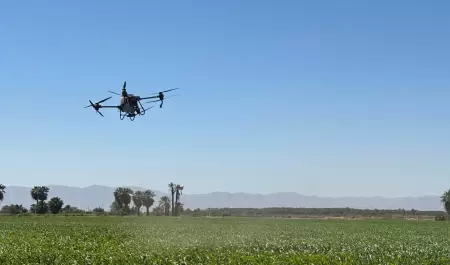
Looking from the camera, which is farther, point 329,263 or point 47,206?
point 47,206

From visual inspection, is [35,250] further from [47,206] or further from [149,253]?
[47,206]

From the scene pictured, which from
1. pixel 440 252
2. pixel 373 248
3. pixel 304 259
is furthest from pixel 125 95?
pixel 440 252

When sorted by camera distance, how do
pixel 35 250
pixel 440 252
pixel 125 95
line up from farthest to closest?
pixel 440 252 → pixel 35 250 → pixel 125 95

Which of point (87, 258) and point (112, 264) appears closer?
point (112, 264)

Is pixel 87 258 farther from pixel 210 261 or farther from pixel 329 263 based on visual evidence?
pixel 329 263

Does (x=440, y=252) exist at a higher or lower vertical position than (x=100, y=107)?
lower

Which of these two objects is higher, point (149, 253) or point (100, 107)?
point (100, 107)

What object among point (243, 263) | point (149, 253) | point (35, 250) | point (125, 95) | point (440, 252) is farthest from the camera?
point (440, 252)

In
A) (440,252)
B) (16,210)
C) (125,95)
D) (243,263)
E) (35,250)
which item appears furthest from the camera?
(16,210)

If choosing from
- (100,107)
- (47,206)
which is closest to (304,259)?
(100,107)
